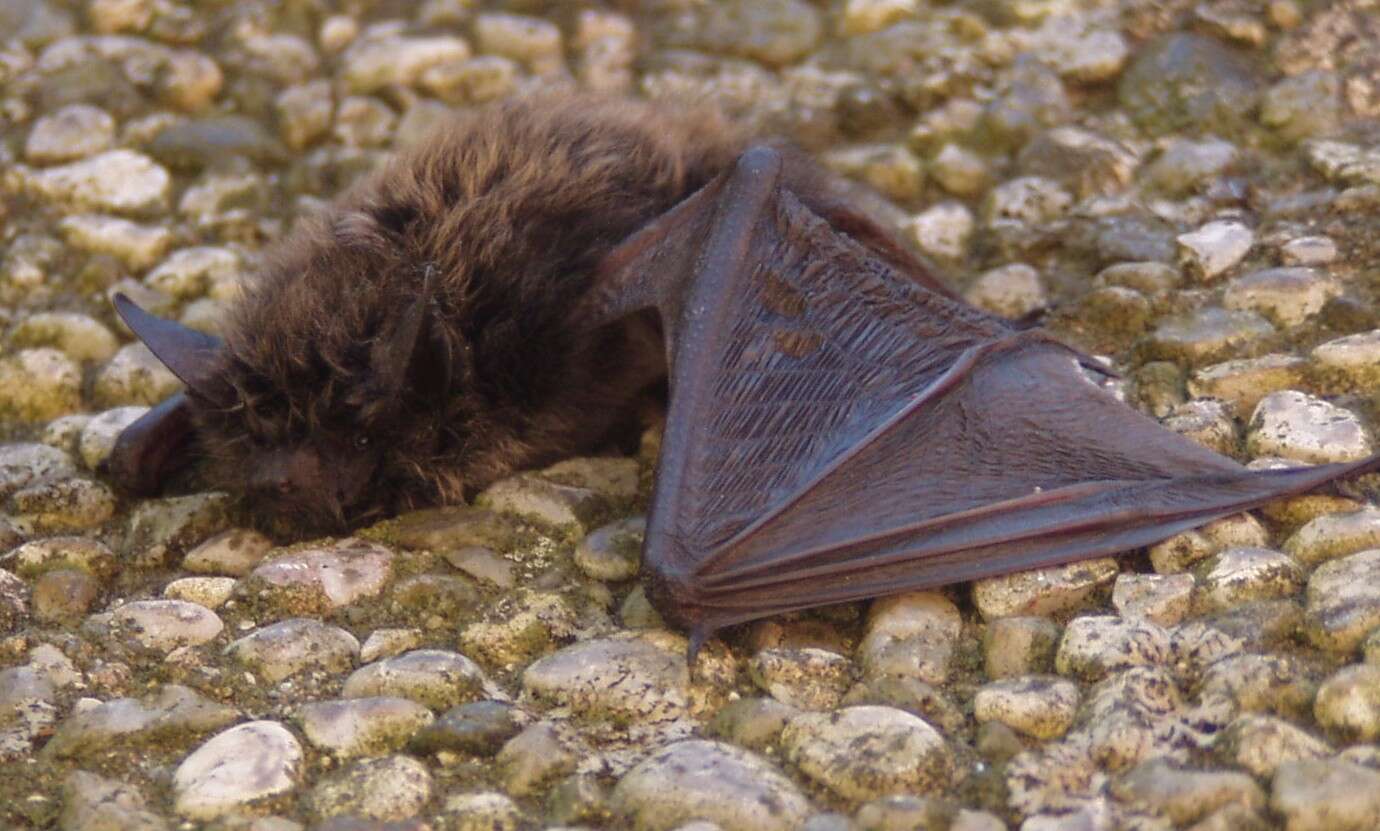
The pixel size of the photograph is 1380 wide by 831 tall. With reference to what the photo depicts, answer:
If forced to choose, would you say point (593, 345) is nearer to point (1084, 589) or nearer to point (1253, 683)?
point (1084, 589)

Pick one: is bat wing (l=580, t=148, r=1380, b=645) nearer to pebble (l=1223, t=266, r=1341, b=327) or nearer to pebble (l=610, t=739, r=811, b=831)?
pebble (l=610, t=739, r=811, b=831)

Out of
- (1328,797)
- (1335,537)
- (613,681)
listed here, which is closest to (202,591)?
(613,681)

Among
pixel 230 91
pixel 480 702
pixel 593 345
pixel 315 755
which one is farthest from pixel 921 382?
pixel 230 91

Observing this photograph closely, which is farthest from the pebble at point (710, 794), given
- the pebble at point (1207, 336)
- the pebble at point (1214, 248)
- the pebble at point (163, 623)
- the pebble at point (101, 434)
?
the pebble at point (1214, 248)

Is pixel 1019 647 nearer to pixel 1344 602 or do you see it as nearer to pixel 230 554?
pixel 1344 602

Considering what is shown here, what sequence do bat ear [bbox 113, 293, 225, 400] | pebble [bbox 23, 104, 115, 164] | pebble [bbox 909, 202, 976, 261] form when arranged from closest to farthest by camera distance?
bat ear [bbox 113, 293, 225, 400] → pebble [bbox 909, 202, 976, 261] → pebble [bbox 23, 104, 115, 164]

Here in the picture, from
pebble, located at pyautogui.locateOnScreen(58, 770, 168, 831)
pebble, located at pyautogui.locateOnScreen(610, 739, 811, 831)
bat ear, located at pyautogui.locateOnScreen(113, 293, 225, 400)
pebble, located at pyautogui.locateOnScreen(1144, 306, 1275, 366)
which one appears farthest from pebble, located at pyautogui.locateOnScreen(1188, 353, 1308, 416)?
pebble, located at pyautogui.locateOnScreen(58, 770, 168, 831)
